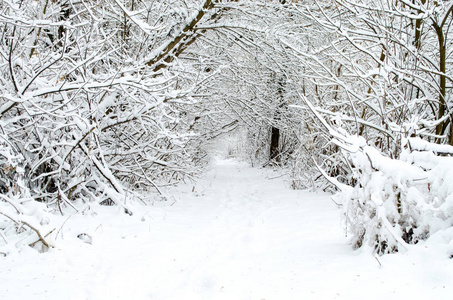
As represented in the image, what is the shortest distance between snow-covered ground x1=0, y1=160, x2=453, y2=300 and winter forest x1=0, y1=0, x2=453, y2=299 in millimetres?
80

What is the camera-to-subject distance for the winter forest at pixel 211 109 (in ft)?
8.41

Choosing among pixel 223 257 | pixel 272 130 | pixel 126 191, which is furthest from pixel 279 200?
pixel 272 130

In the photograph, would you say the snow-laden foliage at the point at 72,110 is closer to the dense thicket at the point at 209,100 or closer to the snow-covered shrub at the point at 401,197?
the dense thicket at the point at 209,100

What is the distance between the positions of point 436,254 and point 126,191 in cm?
397

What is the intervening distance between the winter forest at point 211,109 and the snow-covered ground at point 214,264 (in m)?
0.08

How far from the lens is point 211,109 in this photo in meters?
8.45

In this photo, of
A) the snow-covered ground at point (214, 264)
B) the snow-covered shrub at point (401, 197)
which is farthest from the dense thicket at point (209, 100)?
the snow-covered ground at point (214, 264)

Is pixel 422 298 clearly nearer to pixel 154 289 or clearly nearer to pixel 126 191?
pixel 154 289

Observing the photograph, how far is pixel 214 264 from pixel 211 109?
19.5 ft

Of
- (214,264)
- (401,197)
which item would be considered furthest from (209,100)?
(401,197)

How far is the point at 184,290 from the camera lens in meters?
2.37

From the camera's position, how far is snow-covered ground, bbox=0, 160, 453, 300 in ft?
6.81

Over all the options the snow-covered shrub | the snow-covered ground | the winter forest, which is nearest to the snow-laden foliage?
the winter forest

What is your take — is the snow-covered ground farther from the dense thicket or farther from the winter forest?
the dense thicket
